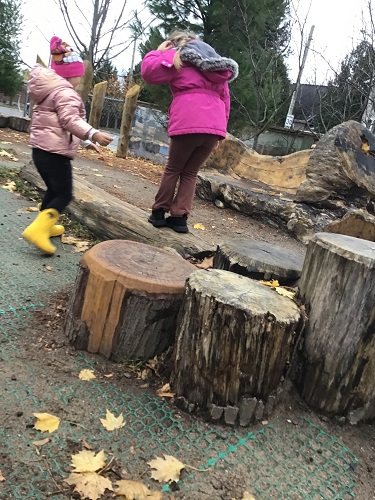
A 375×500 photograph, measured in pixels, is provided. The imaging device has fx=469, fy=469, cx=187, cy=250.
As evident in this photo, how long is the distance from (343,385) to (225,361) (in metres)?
0.60

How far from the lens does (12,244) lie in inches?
141

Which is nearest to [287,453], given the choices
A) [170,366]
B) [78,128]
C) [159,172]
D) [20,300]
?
[170,366]

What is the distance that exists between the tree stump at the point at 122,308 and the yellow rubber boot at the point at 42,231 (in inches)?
44.0

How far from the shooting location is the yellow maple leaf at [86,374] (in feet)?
7.11

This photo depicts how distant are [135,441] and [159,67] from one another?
2.60 metres

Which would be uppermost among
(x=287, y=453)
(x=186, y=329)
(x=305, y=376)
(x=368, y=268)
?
(x=368, y=268)

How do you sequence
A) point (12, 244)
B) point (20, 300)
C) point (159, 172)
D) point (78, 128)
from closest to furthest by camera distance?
point (20, 300), point (78, 128), point (12, 244), point (159, 172)

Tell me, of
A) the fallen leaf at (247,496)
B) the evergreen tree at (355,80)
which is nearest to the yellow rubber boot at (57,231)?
the fallen leaf at (247,496)

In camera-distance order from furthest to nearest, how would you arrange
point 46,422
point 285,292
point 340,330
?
point 285,292 < point 340,330 < point 46,422

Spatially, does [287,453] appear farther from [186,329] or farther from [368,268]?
[368,268]

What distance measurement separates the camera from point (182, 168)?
3734mm

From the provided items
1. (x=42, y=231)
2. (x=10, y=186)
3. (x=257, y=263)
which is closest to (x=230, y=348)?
(x=257, y=263)

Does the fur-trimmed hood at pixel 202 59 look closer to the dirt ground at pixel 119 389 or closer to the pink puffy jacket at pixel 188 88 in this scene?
the pink puffy jacket at pixel 188 88

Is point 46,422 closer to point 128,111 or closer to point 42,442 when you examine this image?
point 42,442
